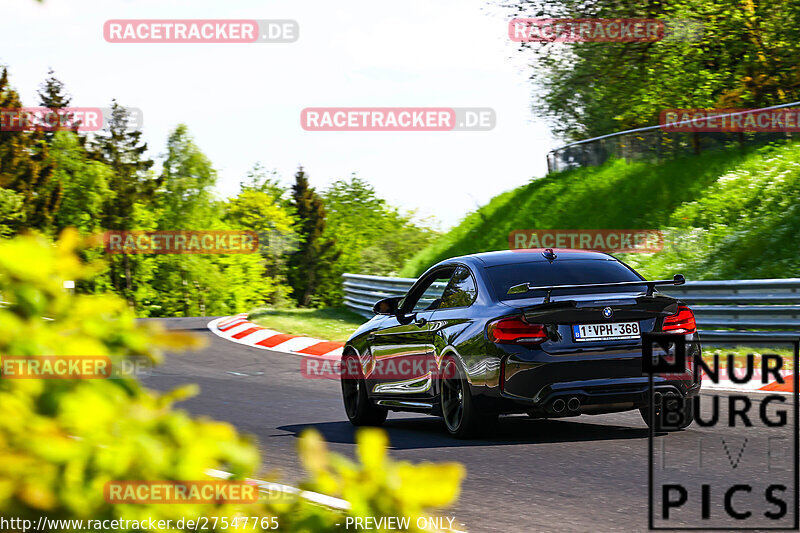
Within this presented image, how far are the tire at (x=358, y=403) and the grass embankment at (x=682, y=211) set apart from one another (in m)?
9.43

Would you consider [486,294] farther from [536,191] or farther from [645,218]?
[536,191]

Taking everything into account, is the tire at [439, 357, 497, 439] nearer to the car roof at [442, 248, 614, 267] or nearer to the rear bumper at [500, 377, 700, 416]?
the rear bumper at [500, 377, 700, 416]

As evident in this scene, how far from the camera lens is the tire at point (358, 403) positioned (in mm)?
10961

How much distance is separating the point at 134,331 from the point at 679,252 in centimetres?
2035

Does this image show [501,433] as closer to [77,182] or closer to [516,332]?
[516,332]

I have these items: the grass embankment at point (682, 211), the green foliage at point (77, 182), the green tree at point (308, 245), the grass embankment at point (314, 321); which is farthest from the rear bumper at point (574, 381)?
the green tree at point (308, 245)

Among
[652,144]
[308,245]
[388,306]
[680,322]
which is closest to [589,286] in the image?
[680,322]

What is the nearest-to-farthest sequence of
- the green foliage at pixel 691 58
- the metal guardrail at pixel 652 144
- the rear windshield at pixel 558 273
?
the rear windshield at pixel 558 273
the metal guardrail at pixel 652 144
the green foliage at pixel 691 58

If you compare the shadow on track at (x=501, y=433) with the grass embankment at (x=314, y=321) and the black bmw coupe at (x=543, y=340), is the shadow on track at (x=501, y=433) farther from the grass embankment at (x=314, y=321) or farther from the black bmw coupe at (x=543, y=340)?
the grass embankment at (x=314, y=321)

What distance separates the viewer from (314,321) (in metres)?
25.8

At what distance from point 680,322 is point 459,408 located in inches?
73.4

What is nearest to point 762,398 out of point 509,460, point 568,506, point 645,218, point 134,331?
point 509,460

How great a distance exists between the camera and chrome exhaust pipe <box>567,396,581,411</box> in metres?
8.52

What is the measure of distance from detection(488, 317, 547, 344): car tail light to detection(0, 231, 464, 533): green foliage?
6483mm
